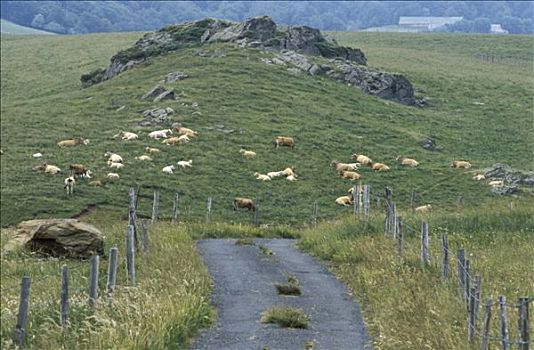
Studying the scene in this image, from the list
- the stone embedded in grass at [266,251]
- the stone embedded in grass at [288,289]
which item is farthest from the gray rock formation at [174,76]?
the stone embedded in grass at [288,289]

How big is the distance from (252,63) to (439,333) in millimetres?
76527

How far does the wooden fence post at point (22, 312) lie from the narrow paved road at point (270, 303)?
317 cm

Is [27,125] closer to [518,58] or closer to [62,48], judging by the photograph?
[62,48]

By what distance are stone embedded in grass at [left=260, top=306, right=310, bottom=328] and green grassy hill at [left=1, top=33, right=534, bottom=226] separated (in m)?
27.3

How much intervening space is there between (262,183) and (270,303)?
1334 inches

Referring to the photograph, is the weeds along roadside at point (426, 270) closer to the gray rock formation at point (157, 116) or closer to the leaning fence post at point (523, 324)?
the leaning fence post at point (523, 324)

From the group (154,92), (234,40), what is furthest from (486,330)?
(234,40)

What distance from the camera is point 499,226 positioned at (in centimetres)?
2759

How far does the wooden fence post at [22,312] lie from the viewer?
49.3 ft

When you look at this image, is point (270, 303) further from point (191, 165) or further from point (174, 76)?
point (174, 76)

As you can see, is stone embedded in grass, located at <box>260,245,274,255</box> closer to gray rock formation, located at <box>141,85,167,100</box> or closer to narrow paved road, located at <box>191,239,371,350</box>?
narrow paved road, located at <box>191,239,371,350</box>

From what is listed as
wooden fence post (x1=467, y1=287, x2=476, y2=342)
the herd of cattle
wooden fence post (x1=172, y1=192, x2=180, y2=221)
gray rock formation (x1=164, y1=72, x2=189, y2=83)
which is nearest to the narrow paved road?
wooden fence post (x1=467, y1=287, x2=476, y2=342)

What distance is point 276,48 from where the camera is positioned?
9712 centimetres

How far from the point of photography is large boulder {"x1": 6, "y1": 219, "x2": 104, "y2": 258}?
28328 mm
